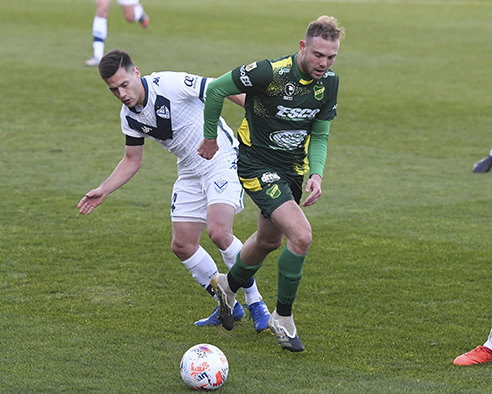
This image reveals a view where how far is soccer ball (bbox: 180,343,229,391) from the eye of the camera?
13.1ft

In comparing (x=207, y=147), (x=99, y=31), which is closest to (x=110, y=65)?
(x=207, y=147)

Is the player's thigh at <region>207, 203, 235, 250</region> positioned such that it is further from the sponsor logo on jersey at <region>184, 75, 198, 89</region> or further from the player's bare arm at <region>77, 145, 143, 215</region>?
the sponsor logo on jersey at <region>184, 75, 198, 89</region>

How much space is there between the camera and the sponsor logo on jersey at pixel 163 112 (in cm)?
518

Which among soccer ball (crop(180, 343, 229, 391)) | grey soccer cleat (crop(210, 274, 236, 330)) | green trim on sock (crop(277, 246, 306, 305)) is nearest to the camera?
soccer ball (crop(180, 343, 229, 391))

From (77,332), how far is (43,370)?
24.4 inches

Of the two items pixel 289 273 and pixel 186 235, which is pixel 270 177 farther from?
pixel 186 235

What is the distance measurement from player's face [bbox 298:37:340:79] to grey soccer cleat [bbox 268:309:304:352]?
5.29ft

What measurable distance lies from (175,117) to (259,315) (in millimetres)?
1616

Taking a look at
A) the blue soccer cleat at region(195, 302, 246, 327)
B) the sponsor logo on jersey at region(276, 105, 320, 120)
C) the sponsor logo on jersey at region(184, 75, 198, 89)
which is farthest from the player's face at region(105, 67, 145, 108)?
the blue soccer cleat at region(195, 302, 246, 327)

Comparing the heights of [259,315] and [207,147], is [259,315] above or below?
below

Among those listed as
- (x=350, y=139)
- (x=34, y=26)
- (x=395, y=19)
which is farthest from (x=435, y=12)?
(x=350, y=139)

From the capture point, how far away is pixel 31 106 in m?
12.8

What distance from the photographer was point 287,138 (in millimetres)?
4773

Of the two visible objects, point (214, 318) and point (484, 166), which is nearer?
point (214, 318)
